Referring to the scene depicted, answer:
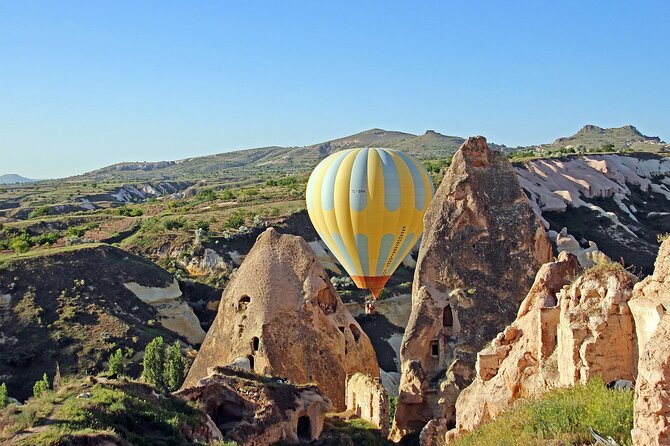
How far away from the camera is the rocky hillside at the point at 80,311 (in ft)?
96.5

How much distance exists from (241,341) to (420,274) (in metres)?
5.02

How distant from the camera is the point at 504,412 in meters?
10.9

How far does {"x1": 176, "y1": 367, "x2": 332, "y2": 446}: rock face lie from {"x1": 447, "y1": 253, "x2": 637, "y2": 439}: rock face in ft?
13.4

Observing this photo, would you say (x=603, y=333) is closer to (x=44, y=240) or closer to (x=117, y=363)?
(x=117, y=363)

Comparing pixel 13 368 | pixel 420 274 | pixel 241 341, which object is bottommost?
pixel 13 368

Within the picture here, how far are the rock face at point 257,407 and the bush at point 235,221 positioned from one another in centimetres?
3471

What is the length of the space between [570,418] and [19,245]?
4148cm

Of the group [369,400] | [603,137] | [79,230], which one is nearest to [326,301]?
[369,400]

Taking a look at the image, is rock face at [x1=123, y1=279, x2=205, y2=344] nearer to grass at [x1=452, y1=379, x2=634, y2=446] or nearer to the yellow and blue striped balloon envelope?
the yellow and blue striped balloon envelope

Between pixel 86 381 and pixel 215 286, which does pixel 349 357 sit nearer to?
pixel 86 381

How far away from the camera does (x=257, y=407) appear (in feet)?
51.3

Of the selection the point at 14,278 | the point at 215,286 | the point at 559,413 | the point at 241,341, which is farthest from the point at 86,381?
the point at 215,286

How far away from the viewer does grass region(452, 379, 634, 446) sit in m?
8.62

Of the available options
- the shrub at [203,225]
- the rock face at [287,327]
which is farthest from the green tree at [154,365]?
the shrub at [203,225]
